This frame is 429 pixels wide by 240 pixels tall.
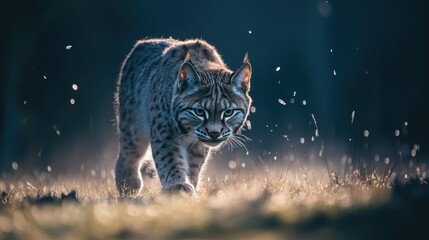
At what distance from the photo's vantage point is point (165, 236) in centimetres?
431

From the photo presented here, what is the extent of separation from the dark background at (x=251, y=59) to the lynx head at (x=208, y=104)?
9.68m

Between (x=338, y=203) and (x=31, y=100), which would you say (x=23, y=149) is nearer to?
(x=31, y=100)

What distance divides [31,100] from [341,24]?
33.3 feet

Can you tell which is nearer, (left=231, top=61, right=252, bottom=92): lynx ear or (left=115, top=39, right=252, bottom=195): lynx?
(left=115, top=39, right=252, bottom=195): lynx

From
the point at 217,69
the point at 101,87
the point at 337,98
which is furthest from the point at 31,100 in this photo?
the point at 217,69

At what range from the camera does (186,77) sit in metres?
7.87

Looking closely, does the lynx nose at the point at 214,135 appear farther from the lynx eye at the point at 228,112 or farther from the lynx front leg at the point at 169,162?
the lynx front leg at the point at 169,162

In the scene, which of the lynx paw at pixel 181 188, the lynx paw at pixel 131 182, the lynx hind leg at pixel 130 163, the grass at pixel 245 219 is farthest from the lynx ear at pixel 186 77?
the grass at pixel 245 219

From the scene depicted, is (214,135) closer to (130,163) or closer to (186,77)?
(186,77)

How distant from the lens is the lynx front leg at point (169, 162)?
7.79m

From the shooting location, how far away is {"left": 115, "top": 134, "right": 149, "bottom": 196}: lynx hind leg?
9.34 metres

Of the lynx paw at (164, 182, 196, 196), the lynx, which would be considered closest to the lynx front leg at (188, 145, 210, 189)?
the lynx

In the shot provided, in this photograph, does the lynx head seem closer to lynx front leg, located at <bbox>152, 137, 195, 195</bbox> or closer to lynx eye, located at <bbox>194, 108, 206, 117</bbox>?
lynx eye, located at <bbox>194, 108, 206, 117</bbox>

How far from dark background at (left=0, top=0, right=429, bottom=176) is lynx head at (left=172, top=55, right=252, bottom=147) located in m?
9.68
